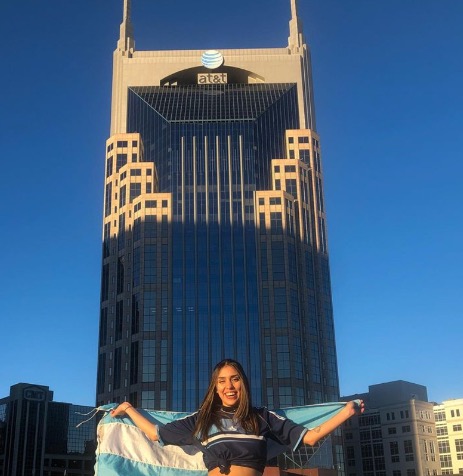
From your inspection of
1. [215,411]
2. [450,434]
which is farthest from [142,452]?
[450,434]

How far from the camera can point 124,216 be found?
11138cm

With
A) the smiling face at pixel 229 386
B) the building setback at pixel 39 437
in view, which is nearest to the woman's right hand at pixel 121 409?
the smiling face at pixel 229 386

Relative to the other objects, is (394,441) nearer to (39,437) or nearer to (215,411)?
(39,437)

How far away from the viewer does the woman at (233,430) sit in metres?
6.18

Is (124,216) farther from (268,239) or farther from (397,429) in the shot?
(397,429)

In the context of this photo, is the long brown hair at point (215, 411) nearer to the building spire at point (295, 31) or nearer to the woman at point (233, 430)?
the woman at point (233, 430)

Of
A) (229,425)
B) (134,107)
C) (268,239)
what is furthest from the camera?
(134,107)

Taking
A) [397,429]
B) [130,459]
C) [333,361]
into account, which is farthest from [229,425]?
[397,429]

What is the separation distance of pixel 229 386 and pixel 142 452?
8.75 feet

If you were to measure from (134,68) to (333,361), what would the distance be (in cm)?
6366

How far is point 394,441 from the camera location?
12975cm

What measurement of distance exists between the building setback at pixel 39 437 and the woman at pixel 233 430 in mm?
154961

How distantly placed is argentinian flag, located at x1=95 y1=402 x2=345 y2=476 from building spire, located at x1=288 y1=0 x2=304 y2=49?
124625 millimetres

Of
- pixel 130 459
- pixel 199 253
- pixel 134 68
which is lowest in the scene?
pixel 130 459
